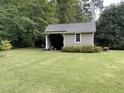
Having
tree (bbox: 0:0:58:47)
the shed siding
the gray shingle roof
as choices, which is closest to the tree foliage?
tree (bbox: 0:0:58:47)

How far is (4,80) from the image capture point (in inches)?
316

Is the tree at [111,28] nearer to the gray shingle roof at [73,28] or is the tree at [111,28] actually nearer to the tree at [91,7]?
the gray shingle roof at [73,28]

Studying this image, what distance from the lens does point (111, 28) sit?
29984mm

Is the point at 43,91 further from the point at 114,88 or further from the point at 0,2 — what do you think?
the point at 0,2

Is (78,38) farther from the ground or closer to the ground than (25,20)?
closer to the ground

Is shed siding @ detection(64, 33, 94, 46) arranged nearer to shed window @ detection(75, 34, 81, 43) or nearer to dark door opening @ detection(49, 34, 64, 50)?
shed window @ detection(75, 34, 81, 43)

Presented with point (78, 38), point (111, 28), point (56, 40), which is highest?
point (111, 28)

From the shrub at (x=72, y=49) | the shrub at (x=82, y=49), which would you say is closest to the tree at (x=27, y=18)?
the shrub at (x=72, y=49)

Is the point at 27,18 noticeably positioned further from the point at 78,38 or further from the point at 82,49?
the point at 82,49

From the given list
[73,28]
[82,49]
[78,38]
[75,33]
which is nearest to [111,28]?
[73,28]

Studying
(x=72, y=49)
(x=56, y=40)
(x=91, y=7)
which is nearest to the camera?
(x=72, y=49)

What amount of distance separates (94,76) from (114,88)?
189 cm

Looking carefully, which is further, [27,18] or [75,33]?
[27,18]

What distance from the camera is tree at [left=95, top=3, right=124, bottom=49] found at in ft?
→ 97.1
